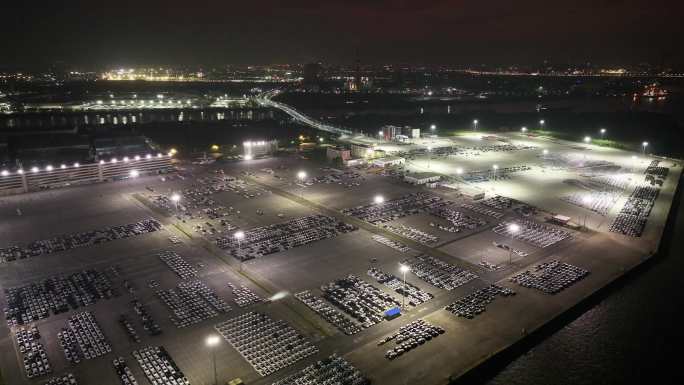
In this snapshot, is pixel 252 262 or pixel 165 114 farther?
pixel 165 114

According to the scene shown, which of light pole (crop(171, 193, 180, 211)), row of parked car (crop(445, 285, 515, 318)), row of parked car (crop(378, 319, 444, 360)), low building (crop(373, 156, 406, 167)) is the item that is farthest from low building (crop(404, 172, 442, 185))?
row of parked car (crop(378, 319, 444, 360))

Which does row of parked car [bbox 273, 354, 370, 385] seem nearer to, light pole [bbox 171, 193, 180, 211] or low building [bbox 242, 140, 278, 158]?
light pole [bbox 171, 193, 180, 211]

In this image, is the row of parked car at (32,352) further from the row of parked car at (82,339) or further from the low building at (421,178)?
the low building at (421,178)

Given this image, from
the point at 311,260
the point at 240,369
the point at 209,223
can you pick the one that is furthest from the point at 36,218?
the point at 240,369

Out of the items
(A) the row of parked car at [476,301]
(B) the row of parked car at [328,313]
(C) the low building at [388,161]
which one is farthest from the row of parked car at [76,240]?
(C) the low building at [388,161]

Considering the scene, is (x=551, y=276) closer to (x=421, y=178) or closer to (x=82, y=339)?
(x=421, y=178)

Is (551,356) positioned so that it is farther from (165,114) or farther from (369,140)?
(165,114)
